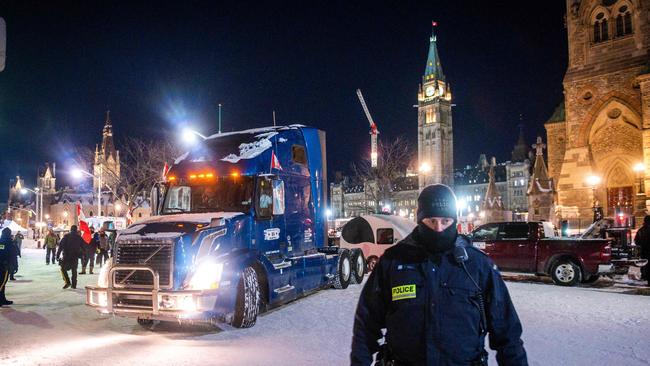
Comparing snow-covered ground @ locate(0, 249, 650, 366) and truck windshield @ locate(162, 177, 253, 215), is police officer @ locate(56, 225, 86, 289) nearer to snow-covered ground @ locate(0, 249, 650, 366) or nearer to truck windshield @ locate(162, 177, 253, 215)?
snow-covered ground @ locate(0, 249, 650, 366)

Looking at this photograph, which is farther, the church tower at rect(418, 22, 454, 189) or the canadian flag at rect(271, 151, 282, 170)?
the church tower at rect(418, 22, 454, 189)

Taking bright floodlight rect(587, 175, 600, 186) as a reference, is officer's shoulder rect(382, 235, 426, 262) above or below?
below

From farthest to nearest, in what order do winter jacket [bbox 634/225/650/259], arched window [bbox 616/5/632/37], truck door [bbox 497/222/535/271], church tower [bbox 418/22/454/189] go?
church tower [bbox 418/22/454/189], arched window [bbox 616/5/632/37], truck door [bbox 497/222/535/271], winter jacket [bbox 634/225/650/259]

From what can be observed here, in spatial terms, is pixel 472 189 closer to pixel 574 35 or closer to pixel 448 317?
pixel 574 35

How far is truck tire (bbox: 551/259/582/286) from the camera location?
15.4 meters

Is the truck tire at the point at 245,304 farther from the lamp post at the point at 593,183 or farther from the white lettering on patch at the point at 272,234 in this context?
the lamp post at the point at 593,183

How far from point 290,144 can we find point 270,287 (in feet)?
11.3

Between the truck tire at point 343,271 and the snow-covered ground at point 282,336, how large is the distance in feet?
3.91

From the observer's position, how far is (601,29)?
105 feet

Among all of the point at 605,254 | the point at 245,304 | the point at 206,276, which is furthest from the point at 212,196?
the point at 605,254

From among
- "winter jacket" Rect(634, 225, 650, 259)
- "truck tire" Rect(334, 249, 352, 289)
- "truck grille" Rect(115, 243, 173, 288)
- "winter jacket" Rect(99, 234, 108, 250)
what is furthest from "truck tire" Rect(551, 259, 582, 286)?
"winter jacket" Rect(99, 234, 108, 250)

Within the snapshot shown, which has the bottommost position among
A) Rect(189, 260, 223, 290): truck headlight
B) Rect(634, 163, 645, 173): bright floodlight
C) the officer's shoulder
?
Rect(189, 260, 223, 290): truck headlight

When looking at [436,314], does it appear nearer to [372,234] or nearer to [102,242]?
[372,234]

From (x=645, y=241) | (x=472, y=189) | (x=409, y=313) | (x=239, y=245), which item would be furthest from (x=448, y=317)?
(x=472, y=189)
